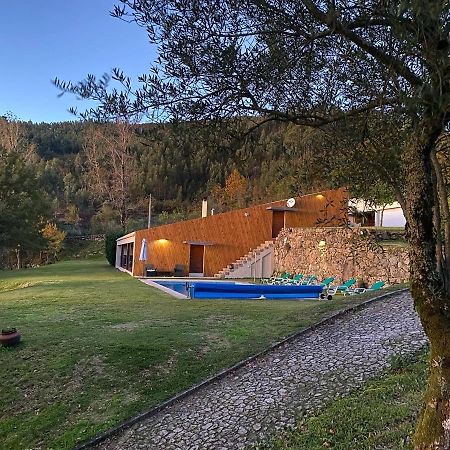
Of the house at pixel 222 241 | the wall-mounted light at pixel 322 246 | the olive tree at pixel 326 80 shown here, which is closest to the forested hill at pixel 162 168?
the olive tree at pixel 326 80

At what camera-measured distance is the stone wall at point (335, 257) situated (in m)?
15.4

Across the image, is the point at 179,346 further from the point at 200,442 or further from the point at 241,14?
the point at 241,14

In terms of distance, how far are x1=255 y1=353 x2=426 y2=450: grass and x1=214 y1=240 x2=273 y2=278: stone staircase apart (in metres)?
17.3

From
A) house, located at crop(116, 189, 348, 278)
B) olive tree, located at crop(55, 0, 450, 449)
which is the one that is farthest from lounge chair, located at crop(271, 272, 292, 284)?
olive tree, located at crop(55, 0, 450, 449)

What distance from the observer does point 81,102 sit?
125 inches

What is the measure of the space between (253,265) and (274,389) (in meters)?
17.1

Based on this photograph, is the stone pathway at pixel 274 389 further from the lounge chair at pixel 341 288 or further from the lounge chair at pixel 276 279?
the lounge chair at pixel 276 279

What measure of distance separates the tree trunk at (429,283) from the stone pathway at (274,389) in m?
1.78

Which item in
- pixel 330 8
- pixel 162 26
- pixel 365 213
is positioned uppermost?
pixel 162 26

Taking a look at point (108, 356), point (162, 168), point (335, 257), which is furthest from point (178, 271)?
point (108, 356)

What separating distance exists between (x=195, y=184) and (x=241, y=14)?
Answer: 3782 cm

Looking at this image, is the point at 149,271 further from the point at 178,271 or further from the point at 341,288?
the point at 341,288

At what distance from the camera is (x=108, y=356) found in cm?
639

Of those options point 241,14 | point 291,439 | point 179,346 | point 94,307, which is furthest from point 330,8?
point 94,307
